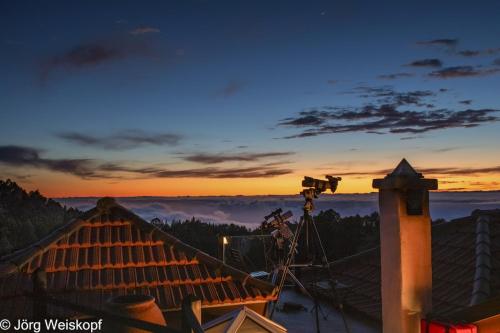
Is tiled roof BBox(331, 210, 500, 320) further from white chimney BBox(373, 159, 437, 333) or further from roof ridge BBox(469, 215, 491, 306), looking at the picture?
white chimney BBox(373, 159, 437, 333)

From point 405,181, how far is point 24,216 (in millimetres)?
18045

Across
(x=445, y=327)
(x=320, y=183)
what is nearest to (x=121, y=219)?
(x=320, y=183)

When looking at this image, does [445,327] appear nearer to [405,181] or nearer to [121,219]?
[405,181]

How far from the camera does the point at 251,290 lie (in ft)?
19.3

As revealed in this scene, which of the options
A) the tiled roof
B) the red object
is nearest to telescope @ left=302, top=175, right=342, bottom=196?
the tiled roof

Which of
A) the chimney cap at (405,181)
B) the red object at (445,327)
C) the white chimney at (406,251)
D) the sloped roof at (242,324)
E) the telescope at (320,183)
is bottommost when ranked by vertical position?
the sloped roof at (242,324)

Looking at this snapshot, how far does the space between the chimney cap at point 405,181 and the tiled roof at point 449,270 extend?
2.09m

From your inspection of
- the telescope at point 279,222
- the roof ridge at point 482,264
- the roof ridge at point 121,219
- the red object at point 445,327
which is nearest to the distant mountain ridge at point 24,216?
the roof ridge at point 121,219

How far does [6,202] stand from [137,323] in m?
22.0

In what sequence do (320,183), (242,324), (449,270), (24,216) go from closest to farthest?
(242,324)
(320,183)
(449,270)
(24,216)

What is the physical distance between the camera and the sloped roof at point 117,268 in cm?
512

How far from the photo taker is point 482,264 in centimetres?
632

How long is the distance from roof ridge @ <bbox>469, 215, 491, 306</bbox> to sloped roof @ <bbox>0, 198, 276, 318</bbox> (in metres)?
2.35

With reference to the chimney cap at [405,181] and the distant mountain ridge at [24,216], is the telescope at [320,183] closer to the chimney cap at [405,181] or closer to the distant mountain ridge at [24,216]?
the chimney cap at [405,181]
